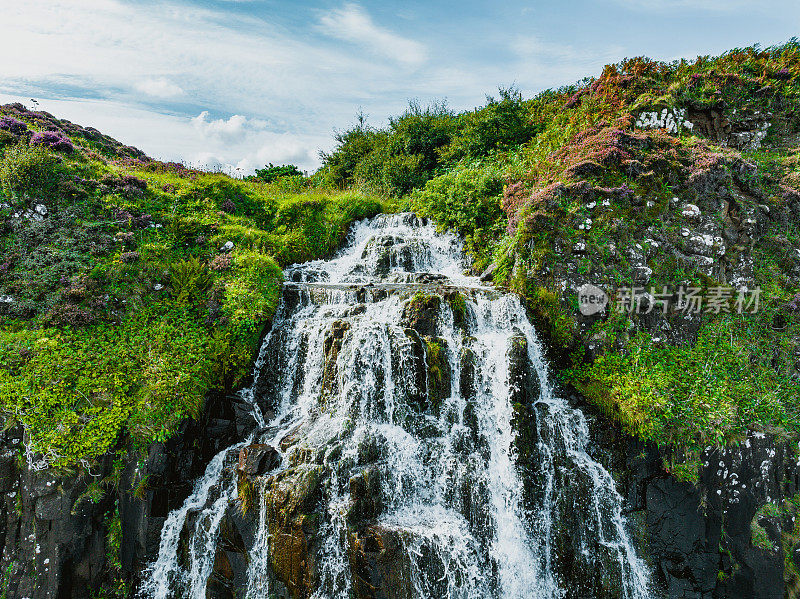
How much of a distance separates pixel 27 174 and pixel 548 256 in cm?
1531

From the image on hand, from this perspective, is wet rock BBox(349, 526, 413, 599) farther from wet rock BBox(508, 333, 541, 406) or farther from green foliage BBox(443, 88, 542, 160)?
green foliage BBox(443, 88, 542, 160)

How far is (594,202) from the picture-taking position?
11.1 meters

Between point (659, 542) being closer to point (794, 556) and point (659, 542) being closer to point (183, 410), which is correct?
point (794, 556)

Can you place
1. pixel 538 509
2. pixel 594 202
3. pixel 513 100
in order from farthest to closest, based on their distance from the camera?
1. pixel 513 100
2. pixel 594 202
3. pixel 538 509

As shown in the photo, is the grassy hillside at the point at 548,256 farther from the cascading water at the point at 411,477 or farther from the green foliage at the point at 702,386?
the cascading water at the point at 411,477

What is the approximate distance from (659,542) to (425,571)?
5284 millimetres

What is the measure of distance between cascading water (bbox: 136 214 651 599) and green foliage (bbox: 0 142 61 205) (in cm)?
862

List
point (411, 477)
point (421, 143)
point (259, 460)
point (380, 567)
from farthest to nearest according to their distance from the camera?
point (421, 143) → point (411, 477) → point (259, 460) → point (380, 567)

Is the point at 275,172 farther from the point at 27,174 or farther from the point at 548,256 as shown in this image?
the point at 548,256

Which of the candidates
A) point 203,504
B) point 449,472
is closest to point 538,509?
point 449,472

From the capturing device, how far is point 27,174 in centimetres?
1118
